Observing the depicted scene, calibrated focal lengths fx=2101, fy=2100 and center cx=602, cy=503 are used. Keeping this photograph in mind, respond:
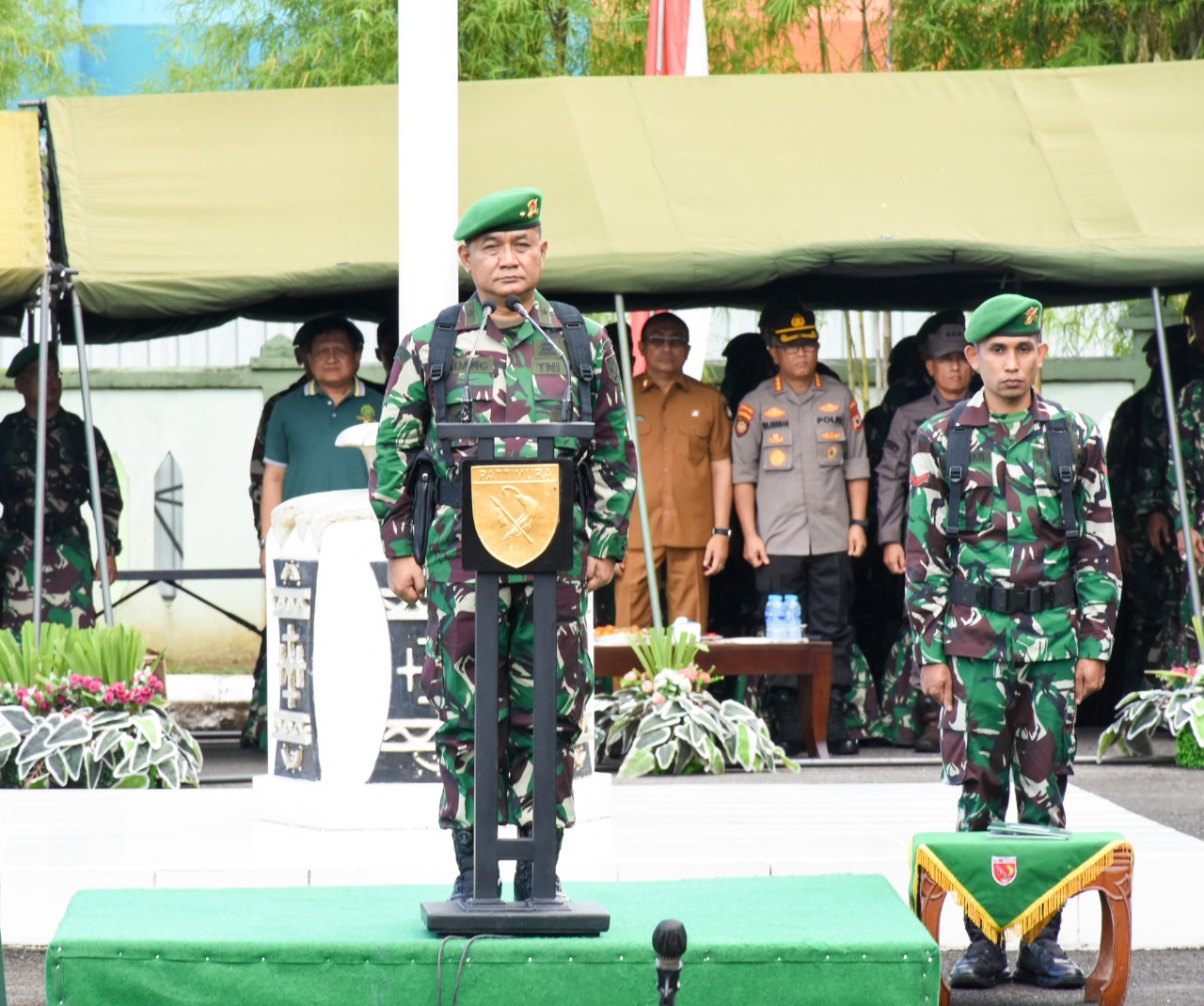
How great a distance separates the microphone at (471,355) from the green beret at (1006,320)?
141 centimetres

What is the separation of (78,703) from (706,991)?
4.52 metres

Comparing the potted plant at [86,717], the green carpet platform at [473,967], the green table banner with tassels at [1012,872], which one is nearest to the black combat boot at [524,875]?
the green carpet platform at [473,967]

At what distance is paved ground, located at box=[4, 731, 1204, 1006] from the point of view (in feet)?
18.2

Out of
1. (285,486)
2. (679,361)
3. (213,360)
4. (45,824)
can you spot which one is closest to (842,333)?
(213,360)

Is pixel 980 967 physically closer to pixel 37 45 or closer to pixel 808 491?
pixel 808 491

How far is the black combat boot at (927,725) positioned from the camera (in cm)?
1041

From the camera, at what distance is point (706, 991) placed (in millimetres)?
4523

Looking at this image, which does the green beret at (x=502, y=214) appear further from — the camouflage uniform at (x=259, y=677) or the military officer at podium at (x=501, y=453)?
the camouflage uniform at (x=259, y=677)

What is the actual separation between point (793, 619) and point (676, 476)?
1.13m

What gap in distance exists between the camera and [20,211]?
9.05 meters

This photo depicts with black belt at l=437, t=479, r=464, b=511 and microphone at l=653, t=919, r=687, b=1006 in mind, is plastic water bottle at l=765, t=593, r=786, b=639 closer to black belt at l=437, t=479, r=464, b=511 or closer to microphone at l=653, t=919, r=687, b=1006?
black belt at l=437, t=479, r=464, b=511

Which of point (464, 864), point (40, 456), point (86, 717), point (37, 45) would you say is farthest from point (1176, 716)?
point (37, 45)

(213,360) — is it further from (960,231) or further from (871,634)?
(960,231)

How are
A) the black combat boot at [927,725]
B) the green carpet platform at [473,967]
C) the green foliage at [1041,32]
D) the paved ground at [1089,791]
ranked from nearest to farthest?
1. the green carpet platform at [473,967]
2. the paved ground at [1089,791]
3. the black combat boot at [927,725]
4. the green foliage at [1041,32]
